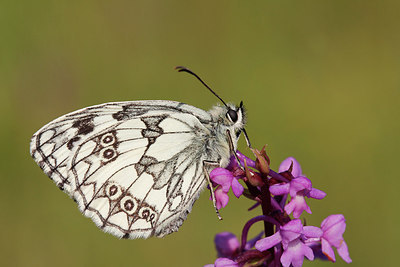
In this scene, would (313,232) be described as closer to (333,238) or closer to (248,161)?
(333,238)

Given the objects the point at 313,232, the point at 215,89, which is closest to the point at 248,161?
the point at 313,232

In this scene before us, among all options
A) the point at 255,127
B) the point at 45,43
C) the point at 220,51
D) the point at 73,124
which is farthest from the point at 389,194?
the point at 45,43

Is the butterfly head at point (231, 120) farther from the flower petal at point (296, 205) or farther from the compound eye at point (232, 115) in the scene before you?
the flower petal at point (296, 205)

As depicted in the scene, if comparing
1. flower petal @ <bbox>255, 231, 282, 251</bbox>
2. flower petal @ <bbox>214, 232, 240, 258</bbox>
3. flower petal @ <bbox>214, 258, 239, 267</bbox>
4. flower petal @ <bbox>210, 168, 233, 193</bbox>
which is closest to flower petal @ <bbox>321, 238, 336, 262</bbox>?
flower petal @ <bbox>255, 231, 282, 251</bbox>

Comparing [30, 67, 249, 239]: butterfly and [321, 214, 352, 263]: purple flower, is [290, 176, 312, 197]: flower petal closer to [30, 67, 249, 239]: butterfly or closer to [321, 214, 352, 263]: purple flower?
[321, 214, 352, 263]: purple flower

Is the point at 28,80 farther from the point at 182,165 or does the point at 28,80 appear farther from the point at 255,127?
the point at 182,165

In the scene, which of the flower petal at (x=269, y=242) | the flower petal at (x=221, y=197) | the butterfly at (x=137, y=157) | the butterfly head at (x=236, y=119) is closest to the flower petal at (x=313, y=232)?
the flower petal at (x=269, y=242)
